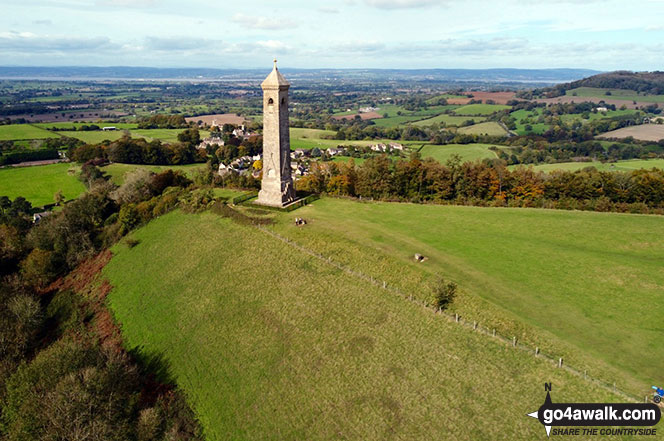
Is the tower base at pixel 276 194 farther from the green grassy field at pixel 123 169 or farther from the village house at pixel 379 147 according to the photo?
the village house at pixel 379 147

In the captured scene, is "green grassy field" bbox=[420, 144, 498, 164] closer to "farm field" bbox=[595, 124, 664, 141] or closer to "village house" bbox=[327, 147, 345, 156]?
"village house" bbox=[327, 147, 345, 156]

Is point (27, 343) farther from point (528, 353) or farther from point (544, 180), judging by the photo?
point (544, 180)

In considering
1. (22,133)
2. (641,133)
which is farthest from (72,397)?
(641,133)

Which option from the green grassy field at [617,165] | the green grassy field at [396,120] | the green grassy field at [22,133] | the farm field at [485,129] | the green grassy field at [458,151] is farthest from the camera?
the green grassy field at [396,120]

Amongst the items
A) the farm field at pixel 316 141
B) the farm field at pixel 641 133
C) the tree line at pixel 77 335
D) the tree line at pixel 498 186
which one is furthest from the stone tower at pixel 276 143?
the farm field at pixel 641 133

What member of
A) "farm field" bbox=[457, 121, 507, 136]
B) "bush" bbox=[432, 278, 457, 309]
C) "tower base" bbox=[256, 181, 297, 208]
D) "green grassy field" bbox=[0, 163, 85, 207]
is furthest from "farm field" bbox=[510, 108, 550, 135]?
"green grassy field" bbox=[0, 163, 85, 207]
